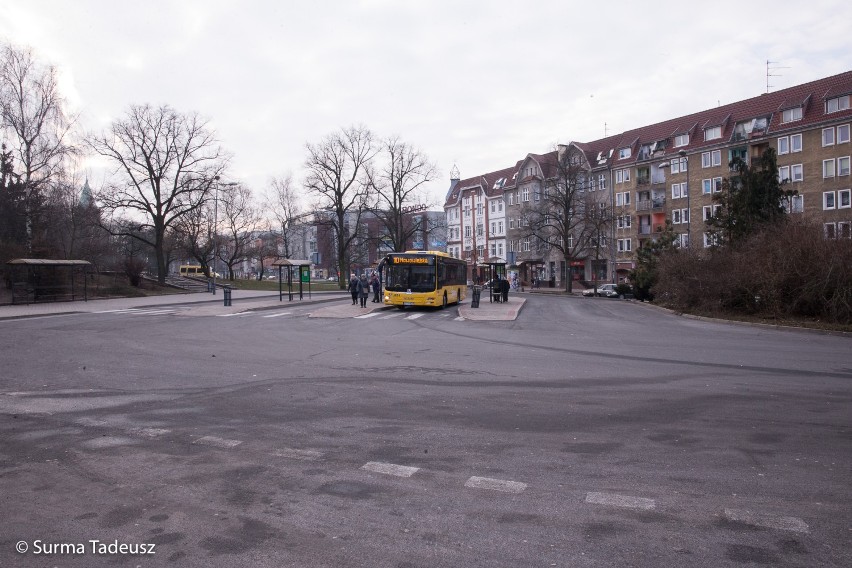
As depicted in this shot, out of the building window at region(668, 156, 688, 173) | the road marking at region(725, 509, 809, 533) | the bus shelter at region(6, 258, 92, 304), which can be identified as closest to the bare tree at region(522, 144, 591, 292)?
the building window at region(668, 156, 688, 173)

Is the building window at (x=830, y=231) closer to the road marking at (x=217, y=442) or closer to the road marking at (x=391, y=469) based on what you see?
the road marking at (x=391, y=469)

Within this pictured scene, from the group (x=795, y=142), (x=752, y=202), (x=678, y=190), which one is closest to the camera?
(x=752, y=202)

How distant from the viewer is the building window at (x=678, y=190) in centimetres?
6478

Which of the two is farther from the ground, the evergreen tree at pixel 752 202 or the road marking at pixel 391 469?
the evergreen tree at pixel 752 202

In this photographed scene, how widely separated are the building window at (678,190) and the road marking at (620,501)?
65282 millimetres

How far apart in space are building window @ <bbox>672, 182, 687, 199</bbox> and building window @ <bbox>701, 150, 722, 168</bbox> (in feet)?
10.4

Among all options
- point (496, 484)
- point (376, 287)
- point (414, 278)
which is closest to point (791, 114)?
point (376, 287)

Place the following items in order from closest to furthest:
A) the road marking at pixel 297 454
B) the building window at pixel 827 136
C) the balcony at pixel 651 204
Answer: the road marking at pixel 297 454 < the building window at pixel 827 136 < the balcony at pixel 651 204

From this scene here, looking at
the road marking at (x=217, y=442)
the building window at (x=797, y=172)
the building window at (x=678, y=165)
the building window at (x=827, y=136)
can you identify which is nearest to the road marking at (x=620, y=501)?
the road marking at (x=217, y=442)

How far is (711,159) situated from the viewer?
61.6 meters

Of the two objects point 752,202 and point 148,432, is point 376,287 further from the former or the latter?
point 148,432

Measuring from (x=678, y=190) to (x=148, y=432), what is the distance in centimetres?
6678

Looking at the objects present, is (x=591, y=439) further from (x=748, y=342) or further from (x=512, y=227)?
(x=512, y=227)

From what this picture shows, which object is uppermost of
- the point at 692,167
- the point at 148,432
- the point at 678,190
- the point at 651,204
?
the point at 692,167
